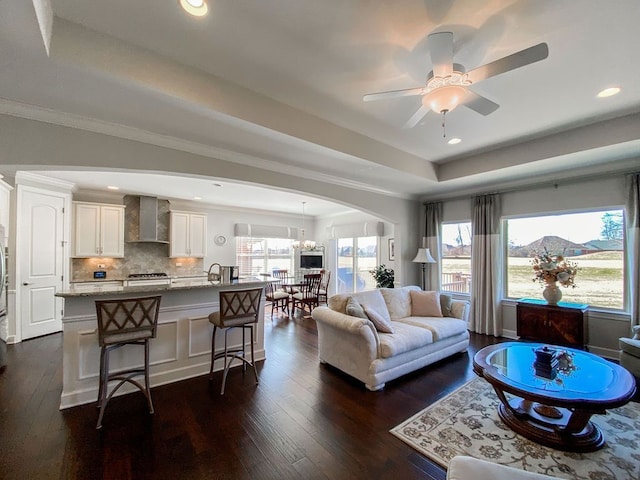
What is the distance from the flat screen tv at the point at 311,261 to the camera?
8977mm

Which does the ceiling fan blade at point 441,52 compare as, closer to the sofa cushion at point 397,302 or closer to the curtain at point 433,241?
the sofa cushion at point 397,302

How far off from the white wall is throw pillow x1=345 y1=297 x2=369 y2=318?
3249 millimetres

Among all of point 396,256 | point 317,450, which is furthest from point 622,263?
point 317,450

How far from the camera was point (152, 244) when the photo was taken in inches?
256

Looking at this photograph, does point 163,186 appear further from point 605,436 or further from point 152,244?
point 605,436

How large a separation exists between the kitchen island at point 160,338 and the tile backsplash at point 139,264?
3336 mm

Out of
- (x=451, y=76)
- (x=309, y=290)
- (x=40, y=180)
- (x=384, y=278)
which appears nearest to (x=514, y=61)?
(x=451, y=76)

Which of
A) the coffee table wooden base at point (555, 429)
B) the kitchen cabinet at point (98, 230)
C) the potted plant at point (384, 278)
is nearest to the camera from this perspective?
the coffee table wooden base at point (555, 429)

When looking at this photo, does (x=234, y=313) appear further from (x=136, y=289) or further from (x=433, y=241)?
(x=433, y=241)

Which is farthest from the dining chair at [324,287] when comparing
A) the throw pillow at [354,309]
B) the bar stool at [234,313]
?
the bar stool at [234,313]

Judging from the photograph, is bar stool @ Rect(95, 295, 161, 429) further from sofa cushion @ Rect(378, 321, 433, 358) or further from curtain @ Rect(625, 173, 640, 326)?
curtain @ Rect(625, 173, 640, 326)

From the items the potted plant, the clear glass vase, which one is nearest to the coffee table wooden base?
the clear glass vase

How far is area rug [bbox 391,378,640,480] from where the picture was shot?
1865 mm

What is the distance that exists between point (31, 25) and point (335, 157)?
2.69 metres
